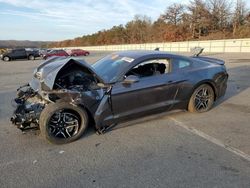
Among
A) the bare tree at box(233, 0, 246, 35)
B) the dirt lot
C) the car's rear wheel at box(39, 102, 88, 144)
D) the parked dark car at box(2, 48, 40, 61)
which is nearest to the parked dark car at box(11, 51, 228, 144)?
the car's rear wheel at box(39, 102, 88, 144)

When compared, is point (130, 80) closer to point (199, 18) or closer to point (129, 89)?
point (129, 89)

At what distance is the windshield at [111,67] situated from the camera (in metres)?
4.70

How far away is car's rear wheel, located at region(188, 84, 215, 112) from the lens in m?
5.63

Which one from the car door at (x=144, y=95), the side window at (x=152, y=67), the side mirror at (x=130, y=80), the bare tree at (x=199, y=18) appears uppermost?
the bare tree at (x=199, y=18)

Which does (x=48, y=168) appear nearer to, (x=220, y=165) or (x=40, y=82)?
(x=40, y=82)

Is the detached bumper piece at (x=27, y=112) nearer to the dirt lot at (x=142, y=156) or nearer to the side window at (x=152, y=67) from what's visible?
the dirt lot at (x=142, y=156)

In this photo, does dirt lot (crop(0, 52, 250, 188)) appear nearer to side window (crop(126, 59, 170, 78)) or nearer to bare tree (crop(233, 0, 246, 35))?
side window (crop(126, 59, 170, 78))

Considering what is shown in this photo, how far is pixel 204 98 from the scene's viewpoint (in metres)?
5.83

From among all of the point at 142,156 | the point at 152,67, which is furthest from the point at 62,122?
the point at 152,67

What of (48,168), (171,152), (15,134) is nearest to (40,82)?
(15,134)

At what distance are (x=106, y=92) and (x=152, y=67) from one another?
1.43 meters

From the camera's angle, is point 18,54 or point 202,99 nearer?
point 202,99

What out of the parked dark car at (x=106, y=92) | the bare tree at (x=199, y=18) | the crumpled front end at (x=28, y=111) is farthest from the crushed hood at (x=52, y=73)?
the bare tree at (x=199, y=18)

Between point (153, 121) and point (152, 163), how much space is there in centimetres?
173
